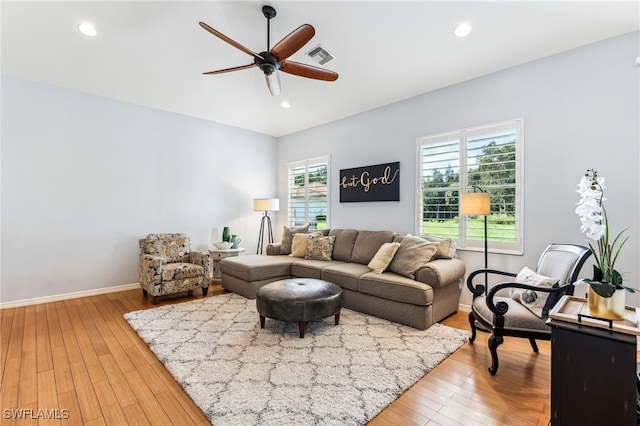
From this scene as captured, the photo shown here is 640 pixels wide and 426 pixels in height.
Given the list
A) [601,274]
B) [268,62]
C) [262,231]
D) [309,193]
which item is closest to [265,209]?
[262,231]

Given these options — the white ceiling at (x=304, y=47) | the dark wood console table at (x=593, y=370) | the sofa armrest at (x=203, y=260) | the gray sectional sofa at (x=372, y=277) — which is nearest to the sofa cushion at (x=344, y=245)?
the gray sectional sofa at (x=372, y=277)

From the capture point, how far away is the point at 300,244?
191 inches

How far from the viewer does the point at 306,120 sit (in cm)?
564

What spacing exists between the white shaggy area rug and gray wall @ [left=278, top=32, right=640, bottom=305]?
162 cm

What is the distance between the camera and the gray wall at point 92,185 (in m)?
3.83

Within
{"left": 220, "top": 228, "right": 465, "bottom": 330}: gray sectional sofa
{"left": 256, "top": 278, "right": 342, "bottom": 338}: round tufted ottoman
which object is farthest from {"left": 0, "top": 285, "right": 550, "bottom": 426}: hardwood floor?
{"left": 256, "top": 278, "right": 342, "bottom": 338}: round tufted ottoman

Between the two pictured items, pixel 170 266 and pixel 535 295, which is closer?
pixel 535 295

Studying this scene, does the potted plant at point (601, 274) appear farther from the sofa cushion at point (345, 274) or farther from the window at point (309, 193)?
the window at point (309, 193)

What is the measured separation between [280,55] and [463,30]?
1.94 meters

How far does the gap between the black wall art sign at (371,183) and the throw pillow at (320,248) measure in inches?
36.6

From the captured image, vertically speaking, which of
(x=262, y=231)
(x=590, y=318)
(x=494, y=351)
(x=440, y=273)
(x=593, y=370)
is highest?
(x=262, y=231)

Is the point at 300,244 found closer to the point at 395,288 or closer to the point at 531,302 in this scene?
the point at 395,288

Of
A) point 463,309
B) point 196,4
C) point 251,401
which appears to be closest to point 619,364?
point 251,401

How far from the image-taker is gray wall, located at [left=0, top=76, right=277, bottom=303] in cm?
383
